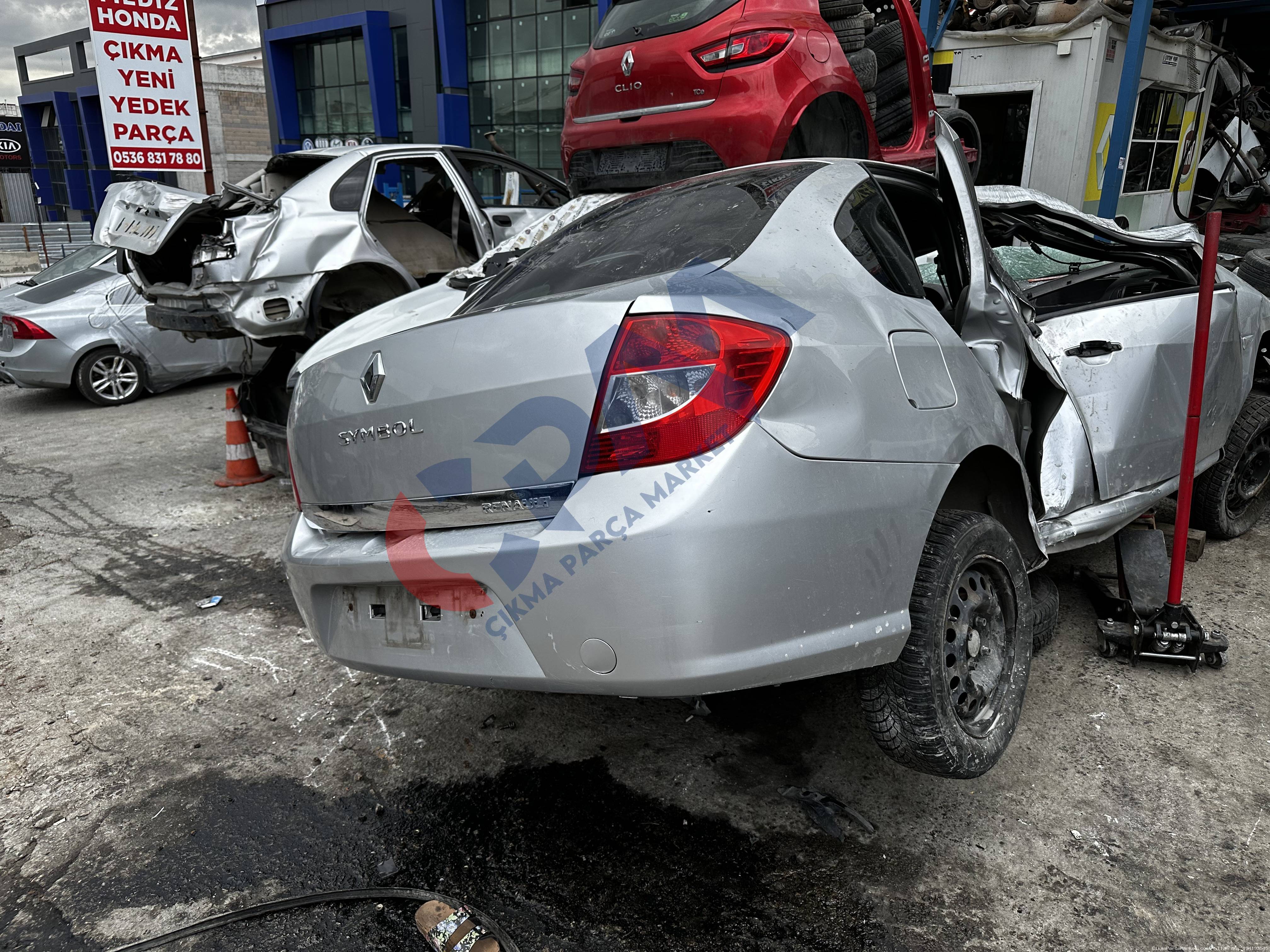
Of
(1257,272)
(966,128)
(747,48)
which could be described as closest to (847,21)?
(747,48)

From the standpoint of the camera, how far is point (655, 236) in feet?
8.48

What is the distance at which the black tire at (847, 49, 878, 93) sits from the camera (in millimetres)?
6105

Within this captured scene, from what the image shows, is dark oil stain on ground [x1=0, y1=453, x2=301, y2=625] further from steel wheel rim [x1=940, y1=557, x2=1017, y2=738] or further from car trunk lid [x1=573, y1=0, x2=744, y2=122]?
car trunk lid [x1=573, y1=0, x2=744, y2=122]

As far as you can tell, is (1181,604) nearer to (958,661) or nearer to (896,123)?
(958,661)

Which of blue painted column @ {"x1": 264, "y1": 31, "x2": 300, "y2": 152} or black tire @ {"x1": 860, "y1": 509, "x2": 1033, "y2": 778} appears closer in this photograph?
black tire @ {"x1": 860, "y1": 509, "x2": 1033, "y2": 778}

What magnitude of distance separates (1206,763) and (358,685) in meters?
2.76

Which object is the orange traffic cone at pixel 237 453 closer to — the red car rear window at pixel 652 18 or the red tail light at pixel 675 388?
the red car rear window at pixel 652 18

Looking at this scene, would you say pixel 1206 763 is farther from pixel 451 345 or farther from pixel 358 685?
pixel 358 685

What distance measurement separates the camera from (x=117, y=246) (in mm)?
5547

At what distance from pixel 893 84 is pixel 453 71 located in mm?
11503

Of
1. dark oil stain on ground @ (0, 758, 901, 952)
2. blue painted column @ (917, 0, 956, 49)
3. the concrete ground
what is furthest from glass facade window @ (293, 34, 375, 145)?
dark oil stain on ground @ (0, 758, 901, 952)

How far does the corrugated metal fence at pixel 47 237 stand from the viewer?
885 inches

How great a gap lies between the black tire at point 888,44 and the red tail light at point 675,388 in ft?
19.2

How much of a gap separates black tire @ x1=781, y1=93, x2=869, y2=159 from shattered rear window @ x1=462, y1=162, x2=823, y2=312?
238cm
